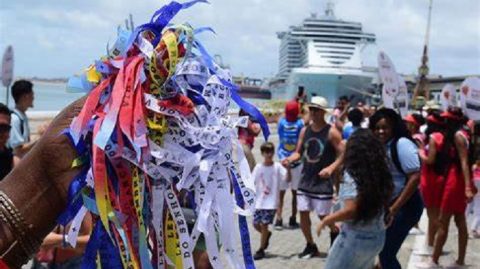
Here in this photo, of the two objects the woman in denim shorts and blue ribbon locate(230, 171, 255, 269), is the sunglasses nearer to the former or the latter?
the woman in denim shorts

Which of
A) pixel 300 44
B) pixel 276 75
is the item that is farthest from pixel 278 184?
pixel 276 75

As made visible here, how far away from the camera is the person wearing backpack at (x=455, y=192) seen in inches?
292

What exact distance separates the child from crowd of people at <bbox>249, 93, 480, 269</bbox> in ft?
0.04

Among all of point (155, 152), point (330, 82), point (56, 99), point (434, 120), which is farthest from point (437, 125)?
point (330, 82)

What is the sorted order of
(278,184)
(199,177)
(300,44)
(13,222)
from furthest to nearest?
(300,44)
(278,184)
(199,177)
(13,222)

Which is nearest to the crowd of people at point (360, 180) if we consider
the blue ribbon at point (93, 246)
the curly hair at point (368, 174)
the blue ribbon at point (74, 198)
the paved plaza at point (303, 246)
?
the curly hair at point (368, 174)

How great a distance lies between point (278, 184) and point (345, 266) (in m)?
3.51

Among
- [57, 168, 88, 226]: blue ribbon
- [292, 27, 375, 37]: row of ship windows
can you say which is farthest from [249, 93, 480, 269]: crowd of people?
[292, 27, 375, 37]: row of ship windows

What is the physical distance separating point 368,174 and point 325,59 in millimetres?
71594

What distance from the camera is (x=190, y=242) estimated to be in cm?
199

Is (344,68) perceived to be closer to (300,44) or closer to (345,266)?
(300,44)

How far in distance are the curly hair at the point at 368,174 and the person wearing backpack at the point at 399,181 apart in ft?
2.43

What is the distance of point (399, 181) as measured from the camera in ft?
19.3

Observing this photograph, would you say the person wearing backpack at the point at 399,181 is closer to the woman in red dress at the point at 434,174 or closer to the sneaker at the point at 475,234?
the woman in red dress at the point at 434,174
